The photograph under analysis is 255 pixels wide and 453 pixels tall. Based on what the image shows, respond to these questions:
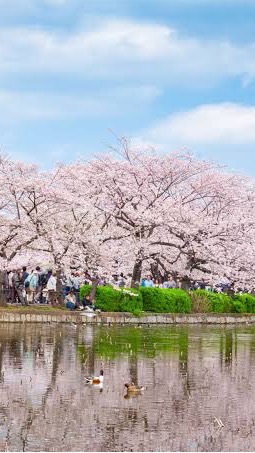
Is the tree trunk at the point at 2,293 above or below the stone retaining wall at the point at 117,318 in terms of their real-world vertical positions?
above

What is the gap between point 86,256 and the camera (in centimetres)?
3569

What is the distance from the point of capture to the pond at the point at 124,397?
984 cm

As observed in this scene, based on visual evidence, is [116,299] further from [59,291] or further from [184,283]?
[184,283]

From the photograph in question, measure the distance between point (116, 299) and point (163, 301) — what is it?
2633mm

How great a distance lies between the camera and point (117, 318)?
33094 millimetres

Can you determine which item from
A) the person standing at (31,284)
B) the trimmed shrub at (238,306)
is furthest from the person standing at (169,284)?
the person standing at (31,284)

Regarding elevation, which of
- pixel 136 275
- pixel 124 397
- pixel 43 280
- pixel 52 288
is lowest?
pixel 124 397

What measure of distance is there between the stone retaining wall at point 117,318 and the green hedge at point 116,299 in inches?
28.4

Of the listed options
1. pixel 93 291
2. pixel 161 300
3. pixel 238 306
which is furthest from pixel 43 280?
pixel 238 306

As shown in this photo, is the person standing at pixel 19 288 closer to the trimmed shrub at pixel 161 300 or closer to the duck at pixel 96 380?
the trimmed shrub at pixel 161 300

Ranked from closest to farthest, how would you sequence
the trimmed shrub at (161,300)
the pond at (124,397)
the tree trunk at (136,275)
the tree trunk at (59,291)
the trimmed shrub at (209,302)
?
1. the pond at (124,397)
2. the tree trunk at (59,291)
3. the trimmed shrub at (161,300)
4. the tree trunk at (136,275)
5. the trimmed shrub at (209,302)

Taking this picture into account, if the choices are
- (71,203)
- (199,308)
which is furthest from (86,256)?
(199,308)

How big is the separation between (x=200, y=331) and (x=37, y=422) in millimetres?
19829

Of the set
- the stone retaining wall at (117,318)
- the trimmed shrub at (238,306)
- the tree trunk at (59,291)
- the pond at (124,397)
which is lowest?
the pond at (124,397)
